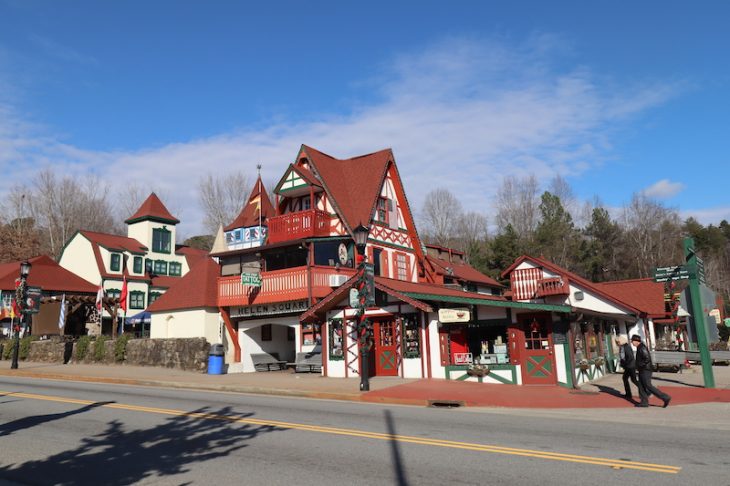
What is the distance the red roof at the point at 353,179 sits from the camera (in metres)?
26.8

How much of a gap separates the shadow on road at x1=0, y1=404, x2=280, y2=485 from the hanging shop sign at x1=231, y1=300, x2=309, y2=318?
13850 mm

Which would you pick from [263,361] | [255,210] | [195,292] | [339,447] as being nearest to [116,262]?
[195,292]

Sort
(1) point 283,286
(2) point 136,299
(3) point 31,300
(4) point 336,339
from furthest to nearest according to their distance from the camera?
1. (2) point 136,299
2. (3) point 31,300
3. (1) point 283,286
4. (4) point 336,339

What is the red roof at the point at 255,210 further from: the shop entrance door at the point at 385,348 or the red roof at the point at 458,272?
the shop entrance door at the point at 385,348

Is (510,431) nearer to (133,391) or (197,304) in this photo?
(133,391)

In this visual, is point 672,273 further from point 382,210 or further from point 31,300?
point 31,300

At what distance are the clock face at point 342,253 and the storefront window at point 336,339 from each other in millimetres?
4501

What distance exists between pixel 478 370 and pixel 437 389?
276 cm

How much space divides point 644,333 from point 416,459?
28.2 metres

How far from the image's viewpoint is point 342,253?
2603 cm

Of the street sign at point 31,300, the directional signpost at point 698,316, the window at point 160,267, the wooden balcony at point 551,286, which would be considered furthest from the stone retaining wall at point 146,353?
the directional signpost at point 698,316

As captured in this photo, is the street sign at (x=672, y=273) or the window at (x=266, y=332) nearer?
the street sign at (x=672, y=273)

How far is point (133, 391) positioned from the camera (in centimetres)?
1712

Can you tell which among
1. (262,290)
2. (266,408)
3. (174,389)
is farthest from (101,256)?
(266,408)
